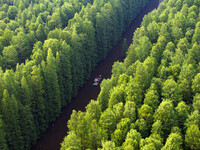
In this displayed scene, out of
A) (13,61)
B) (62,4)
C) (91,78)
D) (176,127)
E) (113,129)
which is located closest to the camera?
(176,127)

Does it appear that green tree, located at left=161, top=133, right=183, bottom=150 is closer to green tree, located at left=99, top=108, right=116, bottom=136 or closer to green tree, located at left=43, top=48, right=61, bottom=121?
green tree, located at left=99, top=108, right=116, bottom=136

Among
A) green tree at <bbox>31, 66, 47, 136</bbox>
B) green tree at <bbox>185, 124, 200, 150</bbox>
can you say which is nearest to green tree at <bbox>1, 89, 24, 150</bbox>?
green tree at <bbox>31, 66, 47, 136</bbox>

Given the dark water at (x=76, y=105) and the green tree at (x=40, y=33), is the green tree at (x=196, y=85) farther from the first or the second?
the green tree at (x=40, y=33)

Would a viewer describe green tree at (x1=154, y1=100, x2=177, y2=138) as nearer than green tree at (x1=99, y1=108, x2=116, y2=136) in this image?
Yes

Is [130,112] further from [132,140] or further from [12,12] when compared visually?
[12,12]

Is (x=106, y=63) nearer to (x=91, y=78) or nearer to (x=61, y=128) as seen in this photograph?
(x=91, y=78)

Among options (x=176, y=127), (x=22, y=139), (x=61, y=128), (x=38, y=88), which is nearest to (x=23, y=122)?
(x=22, y=139)
